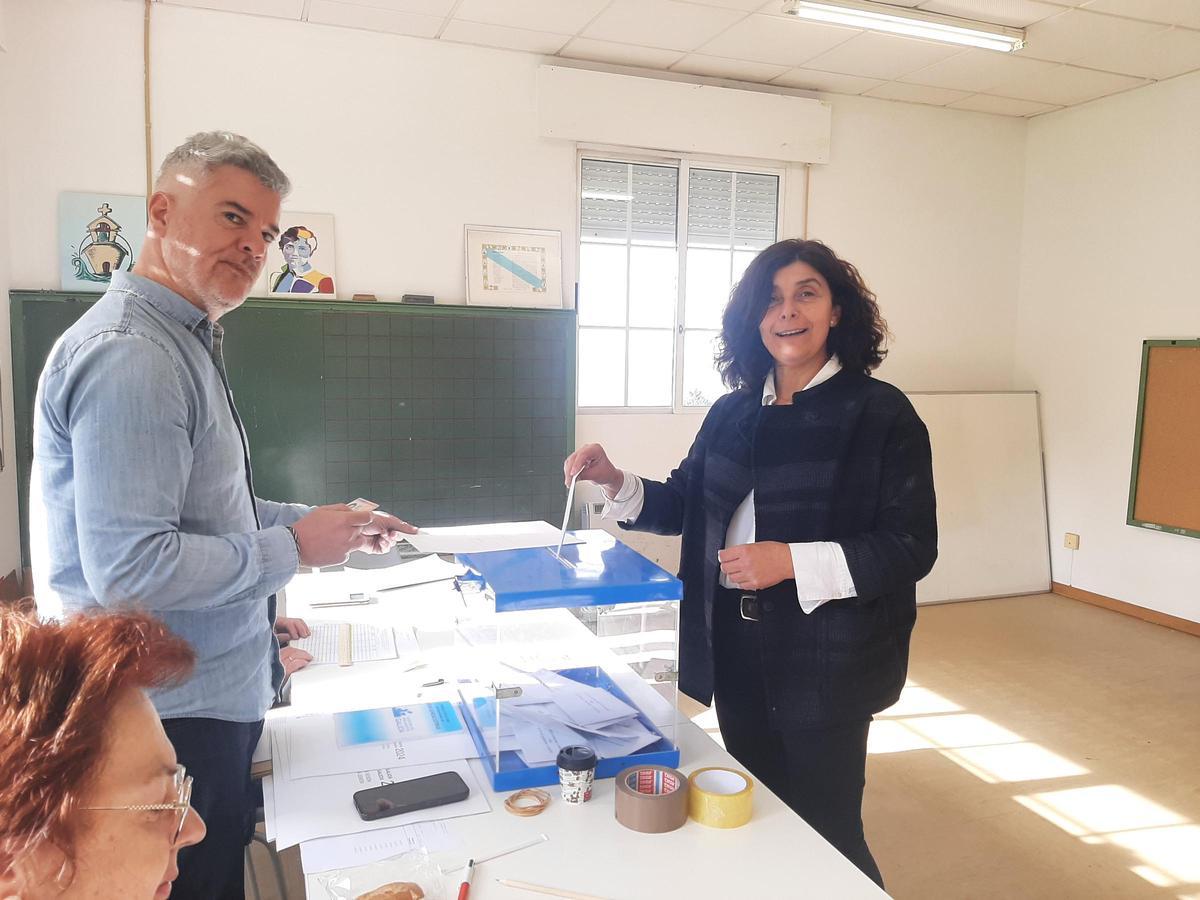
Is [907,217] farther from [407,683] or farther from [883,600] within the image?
[407,683]

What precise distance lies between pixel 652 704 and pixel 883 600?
0.50 meters

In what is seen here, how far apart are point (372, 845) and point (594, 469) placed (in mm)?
888

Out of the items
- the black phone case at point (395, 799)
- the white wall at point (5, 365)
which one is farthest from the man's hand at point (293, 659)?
the white wall at point (5, 365)

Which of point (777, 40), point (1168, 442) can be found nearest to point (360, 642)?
point (777, 40)

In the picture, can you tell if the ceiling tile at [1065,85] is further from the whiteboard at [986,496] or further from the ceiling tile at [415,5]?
the ceiling tile at [415,5]

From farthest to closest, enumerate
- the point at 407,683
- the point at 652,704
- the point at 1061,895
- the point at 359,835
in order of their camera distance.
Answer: the point at 1061,895
the point at 407,683
the point at 652,704
the point at 359,835

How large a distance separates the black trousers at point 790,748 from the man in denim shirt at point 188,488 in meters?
0.75

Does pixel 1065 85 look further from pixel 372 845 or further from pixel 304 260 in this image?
pixel 372 845

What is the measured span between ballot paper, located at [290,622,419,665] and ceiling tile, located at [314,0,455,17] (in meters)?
2.90

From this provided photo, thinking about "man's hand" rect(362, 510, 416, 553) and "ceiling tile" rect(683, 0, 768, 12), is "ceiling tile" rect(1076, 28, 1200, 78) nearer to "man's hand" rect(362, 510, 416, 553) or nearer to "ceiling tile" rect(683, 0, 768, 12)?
"ceiling tile" rect(683, 0, 768, 12)

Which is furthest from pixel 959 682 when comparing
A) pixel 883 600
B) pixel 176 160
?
pixel 176 160

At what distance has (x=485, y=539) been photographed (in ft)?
5.74

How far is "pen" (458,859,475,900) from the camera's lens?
104cm

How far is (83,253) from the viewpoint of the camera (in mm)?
3691
